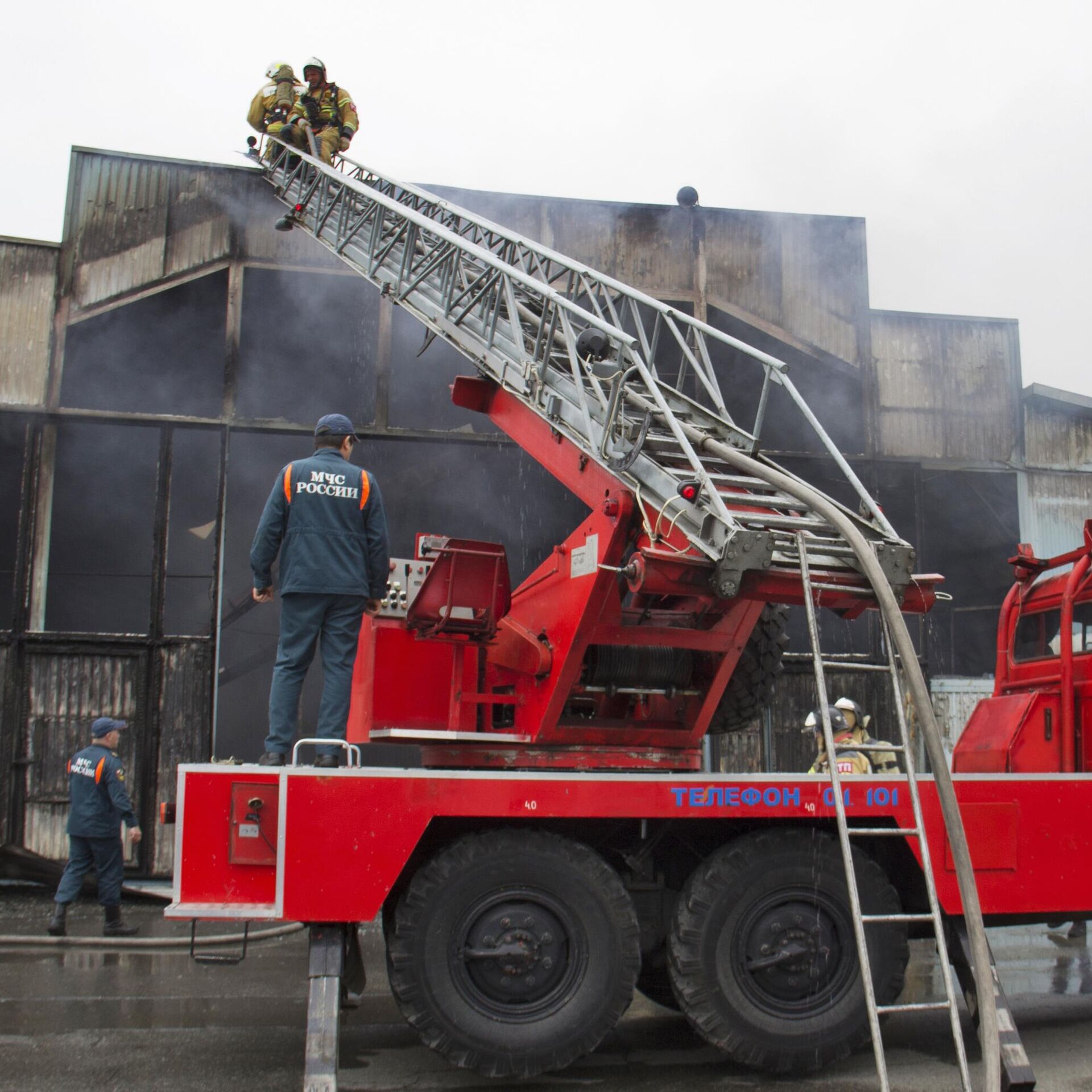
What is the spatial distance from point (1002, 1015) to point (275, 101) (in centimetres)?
928

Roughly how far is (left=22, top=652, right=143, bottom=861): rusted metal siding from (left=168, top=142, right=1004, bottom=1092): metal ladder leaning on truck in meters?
5.82

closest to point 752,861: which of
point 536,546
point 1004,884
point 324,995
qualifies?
point 1004,884

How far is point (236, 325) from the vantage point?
11.9m

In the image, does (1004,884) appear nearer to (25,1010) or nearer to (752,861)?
(752,861)

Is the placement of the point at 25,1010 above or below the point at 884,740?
below

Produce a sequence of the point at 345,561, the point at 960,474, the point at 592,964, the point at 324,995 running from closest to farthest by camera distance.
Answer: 1. the point at 324,995
2. the point at 592,964
3. the point at 345,561
4. the point at 960,474

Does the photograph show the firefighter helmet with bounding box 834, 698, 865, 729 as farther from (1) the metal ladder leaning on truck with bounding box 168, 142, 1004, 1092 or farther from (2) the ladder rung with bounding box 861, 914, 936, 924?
(2) the ladder rung with bounding box 861, 914, 936, 924

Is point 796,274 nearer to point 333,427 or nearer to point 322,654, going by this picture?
point 333,427

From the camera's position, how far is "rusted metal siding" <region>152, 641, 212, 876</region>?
11.1m

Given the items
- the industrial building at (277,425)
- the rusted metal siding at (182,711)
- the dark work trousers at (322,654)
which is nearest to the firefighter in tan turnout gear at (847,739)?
the dark work trousers at (322,654)

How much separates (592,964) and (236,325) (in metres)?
9.22

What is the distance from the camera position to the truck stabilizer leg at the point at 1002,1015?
4.42 metres

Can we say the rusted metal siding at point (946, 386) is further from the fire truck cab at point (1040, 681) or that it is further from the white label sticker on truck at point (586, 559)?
the white label sticker on truck at point (586, 559)

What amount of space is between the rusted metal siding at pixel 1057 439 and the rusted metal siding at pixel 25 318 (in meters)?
11.5
